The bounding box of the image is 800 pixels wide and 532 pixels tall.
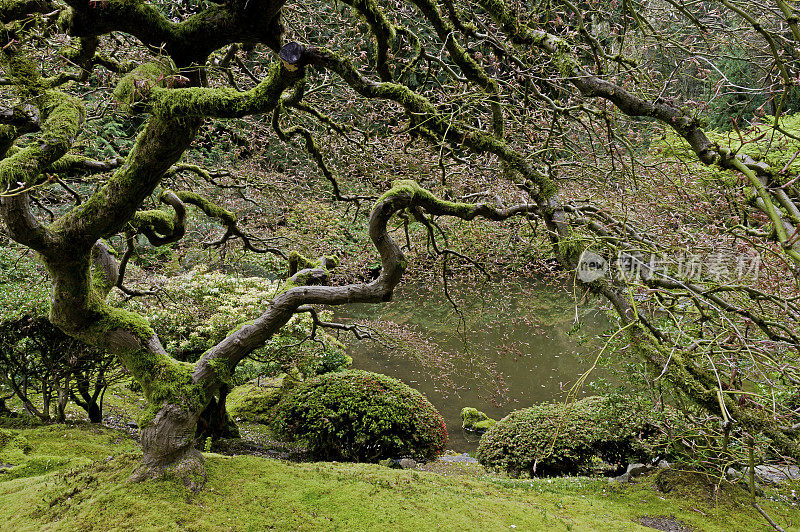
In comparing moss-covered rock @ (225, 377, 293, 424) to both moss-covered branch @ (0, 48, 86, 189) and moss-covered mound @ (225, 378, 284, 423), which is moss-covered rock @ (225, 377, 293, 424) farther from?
moss-covered branch @ (0, 48, 86, 189)

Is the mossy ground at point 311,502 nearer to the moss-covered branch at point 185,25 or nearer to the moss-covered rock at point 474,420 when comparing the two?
the moss-covered branch at point 185,25

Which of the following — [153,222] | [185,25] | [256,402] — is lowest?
[256,402]

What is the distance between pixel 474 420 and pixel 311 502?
18.0ft

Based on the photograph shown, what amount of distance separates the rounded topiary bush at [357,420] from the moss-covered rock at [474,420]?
2.24 metres

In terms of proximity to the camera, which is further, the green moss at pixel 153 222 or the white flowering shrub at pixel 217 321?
the white flowering shrub at pixel 217 321

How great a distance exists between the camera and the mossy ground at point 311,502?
285cm

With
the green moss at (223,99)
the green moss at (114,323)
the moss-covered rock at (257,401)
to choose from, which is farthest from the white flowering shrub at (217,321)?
the green moss at (223,99)

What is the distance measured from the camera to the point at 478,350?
35.4 ft

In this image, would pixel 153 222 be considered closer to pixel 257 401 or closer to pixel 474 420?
pixel 257 401

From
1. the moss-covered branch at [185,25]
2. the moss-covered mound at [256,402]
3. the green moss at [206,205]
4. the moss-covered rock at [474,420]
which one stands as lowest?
the moss-covered rock at [474,420]

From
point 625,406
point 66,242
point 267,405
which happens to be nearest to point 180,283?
point 267,405

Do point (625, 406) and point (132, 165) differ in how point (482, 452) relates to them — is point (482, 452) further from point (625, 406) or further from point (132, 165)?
point (132, 165)

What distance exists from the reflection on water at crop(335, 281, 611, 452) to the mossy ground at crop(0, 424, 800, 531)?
6.54 feet

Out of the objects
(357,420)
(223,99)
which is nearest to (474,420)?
(357,420)
